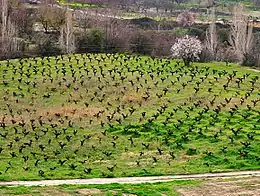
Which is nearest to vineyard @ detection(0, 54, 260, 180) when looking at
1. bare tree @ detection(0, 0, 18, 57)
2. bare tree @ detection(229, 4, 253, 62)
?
bare tree @ detection(0, 0, 18, 57)

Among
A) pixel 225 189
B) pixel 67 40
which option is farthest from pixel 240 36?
pixel 225 189

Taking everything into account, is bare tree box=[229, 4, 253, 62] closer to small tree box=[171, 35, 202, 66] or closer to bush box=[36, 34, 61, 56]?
small tree box=[171, 35, 202, 66]

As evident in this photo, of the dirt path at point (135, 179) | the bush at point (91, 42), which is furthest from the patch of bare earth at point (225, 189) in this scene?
the bush at point (91, 42)

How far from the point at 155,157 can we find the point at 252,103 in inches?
598

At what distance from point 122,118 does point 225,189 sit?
14664mm

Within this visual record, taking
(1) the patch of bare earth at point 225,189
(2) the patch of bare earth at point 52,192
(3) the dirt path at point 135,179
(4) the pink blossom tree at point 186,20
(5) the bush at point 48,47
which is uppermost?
(4) the pink blossom tree at point 186,20

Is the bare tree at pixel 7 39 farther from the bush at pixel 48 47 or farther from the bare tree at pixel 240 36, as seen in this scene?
the bare tree at pixel 240 36

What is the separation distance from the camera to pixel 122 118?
126 feet

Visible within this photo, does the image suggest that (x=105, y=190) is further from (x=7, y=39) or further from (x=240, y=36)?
(x=240, y=36)

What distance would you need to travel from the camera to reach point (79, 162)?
29.5 metres

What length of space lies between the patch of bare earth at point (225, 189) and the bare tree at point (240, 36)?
46.6 metres

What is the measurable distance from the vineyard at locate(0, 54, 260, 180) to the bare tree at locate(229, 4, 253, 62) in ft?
50.9

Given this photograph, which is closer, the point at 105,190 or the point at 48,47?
the point at 105,190

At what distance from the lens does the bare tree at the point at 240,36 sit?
240 feet
